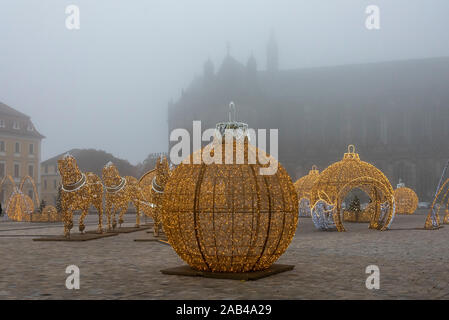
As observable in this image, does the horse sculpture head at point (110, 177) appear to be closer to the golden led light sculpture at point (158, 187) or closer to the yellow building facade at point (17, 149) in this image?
the golden led light sculpture at point (158, 187)

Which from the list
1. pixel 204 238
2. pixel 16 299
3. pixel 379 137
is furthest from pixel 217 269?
pixel 379 137

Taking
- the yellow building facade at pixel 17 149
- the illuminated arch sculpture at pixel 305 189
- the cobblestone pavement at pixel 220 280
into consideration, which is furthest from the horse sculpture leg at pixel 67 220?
the yellow building facade at pixel 17 149

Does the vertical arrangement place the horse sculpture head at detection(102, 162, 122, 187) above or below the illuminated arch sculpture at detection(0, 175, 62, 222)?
above

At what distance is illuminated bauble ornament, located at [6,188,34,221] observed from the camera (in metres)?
35.1

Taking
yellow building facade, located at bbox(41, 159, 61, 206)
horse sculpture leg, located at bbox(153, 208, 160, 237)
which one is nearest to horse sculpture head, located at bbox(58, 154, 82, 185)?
horse sculpture leg, located at bbox(153, 208, 160, 237)

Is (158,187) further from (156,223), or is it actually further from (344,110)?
(344,110)

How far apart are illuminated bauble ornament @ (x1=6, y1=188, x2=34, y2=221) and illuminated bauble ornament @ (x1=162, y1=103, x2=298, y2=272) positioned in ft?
89.4

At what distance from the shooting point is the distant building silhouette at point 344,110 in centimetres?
7669

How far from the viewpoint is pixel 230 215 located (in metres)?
9.38

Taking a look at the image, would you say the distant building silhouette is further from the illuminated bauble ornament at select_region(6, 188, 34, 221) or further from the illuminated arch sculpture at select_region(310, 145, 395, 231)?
the illuminated arch sculpture at select_region(310, 145, 395, 231)

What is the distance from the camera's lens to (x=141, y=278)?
31.5 ft

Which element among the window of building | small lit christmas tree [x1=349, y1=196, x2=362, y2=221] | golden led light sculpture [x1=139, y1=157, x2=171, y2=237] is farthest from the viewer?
the window of building

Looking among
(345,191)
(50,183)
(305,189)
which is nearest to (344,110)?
(50,183)
